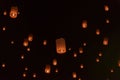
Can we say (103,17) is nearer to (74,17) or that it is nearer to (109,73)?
(74,17)

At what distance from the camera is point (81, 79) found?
10758 millimetres

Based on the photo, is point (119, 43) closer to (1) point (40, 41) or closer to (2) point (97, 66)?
(2) point (97, 66)

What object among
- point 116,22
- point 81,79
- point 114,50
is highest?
point 116,22

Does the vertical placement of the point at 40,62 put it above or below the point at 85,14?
below

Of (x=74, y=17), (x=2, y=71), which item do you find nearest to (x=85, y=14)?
(x=74, y=17)

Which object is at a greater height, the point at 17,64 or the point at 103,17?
the point at 103,17

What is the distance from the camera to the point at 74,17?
31.3ft

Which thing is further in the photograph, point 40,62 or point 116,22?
point 40,62

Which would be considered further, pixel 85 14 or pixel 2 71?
pixel 2 71

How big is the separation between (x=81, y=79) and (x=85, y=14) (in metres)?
2.18

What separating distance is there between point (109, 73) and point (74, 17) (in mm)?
2104

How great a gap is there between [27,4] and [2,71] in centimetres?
221

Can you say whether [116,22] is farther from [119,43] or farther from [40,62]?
[40,62]

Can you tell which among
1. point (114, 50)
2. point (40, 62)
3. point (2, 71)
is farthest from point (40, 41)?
point (114, 50)
